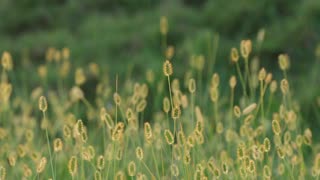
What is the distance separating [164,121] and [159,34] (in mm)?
1350

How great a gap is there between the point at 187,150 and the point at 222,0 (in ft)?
9.06

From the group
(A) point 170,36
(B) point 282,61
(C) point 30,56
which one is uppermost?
(B) point 282,61

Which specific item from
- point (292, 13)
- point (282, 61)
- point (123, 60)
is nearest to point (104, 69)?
Answer: point (123, 60)

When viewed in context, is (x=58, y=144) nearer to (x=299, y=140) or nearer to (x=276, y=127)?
(x=276, y=127)

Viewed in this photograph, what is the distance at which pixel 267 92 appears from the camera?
4465 millimetres

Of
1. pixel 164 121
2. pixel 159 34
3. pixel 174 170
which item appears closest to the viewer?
pixel 174 170

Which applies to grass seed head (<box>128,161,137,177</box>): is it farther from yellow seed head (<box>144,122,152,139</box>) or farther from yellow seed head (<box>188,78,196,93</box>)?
yellow seed head (<box>188,78,196,93</box>)

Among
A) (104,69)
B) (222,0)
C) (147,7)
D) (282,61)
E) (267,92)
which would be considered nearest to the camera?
(282,61)

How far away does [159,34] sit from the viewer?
493 centimetres

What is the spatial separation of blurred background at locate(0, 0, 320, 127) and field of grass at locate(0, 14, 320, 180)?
0.04 m

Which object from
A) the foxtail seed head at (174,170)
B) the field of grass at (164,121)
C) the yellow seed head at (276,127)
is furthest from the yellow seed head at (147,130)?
the yellow seed head at (276,127)

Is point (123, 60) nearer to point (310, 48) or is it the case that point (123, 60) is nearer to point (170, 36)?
point (170, 36)

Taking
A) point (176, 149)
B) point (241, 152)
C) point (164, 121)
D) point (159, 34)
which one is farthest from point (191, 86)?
point (159, 34)

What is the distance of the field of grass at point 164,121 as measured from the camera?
2.47 meters
